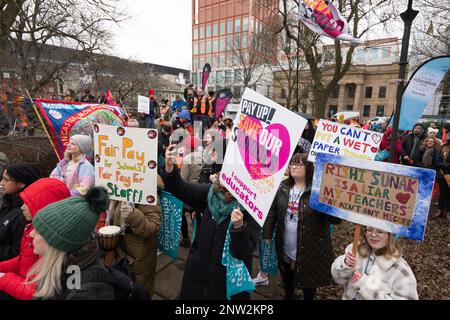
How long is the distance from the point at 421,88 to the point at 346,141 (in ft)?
7.79

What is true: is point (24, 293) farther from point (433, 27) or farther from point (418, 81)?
point (433, 27)

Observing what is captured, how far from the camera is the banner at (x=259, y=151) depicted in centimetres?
160

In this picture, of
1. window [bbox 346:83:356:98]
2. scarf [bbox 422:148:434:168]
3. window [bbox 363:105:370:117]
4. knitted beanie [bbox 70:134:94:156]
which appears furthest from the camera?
window [bbox 346:83:356:98]

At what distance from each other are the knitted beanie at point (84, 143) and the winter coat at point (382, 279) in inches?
124

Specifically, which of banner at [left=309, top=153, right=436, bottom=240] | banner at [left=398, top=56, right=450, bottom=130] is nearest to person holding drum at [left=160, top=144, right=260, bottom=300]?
banner at [left=309, top=153, right=436, bottom=240]

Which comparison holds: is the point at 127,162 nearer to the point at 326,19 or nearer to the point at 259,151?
the point at 259,151

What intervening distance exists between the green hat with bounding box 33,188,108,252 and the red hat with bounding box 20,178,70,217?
1.64 ft

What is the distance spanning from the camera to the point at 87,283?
4.26ft

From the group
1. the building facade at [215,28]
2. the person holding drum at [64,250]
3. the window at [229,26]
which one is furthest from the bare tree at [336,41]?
the window at [229,26]

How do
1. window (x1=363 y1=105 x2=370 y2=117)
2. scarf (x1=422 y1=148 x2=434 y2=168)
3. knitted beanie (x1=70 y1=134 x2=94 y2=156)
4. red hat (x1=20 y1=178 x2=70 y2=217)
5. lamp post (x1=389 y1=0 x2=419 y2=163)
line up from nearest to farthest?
1. red hat (x1=20 y1=178 x2=70 y2=217)
2. knitted beanie (x1=70 y1=134 x2=94 y2=156)
3. lamp post (x1=389 y1=0 x2=419 y2=163)
4. scarf (x1=422 y1=148 x2=434 y2=168)
5. window (x1=363 y1=105 x2=370 y2=117)

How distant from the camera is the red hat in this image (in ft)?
6.13

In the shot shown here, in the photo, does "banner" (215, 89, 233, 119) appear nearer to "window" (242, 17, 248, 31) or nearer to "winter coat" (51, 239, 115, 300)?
"winter coat" (51, 239, 115, 300)
